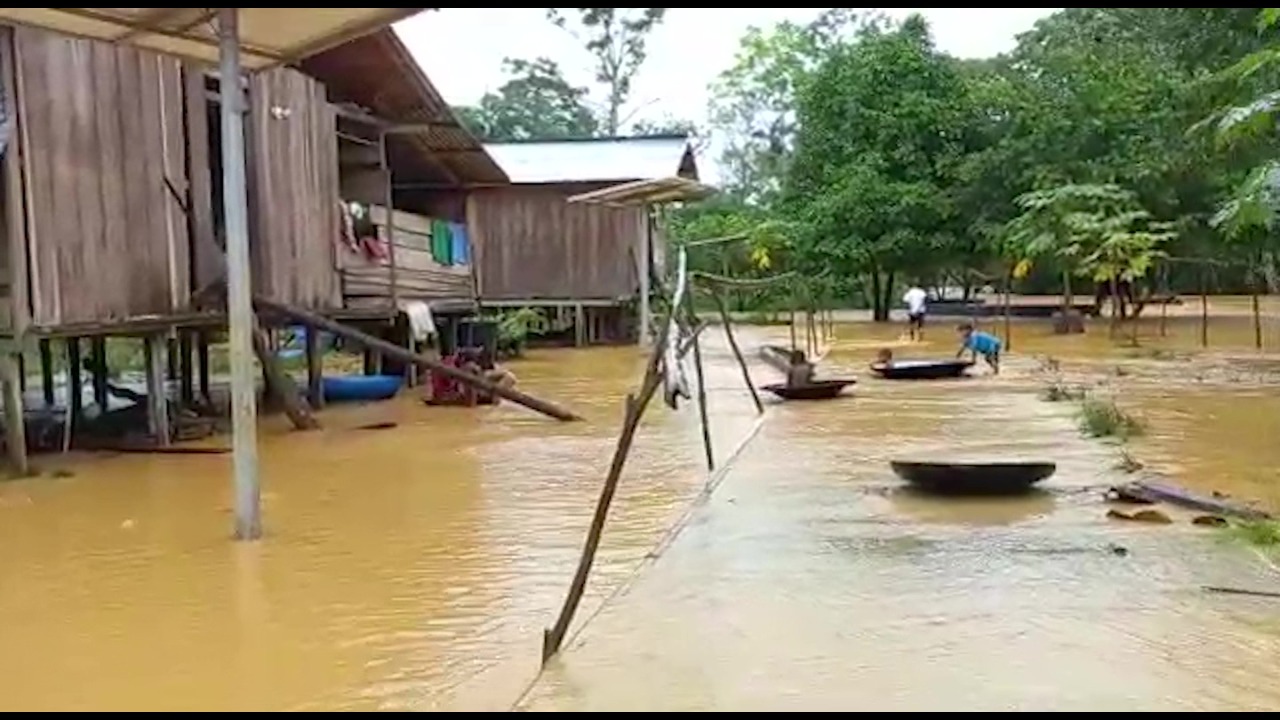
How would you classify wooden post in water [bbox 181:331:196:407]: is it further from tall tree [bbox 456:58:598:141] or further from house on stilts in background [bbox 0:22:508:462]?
tall tree [bbox 456:58:598:141]

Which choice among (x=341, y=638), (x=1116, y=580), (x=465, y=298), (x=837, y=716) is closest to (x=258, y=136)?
(x=465, y=298)

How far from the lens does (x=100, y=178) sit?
1068 cm

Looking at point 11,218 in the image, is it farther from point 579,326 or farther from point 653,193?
point 579,326

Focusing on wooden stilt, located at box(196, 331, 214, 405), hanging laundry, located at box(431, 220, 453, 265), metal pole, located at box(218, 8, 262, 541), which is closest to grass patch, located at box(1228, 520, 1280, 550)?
metal pole, located at box(218, 8, 262, 541)

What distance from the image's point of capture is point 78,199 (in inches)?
409

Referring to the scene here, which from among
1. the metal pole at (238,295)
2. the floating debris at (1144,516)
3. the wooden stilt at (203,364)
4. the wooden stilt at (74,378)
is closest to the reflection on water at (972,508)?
the floating debris at (1144,516)

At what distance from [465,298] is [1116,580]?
1467 centimetres

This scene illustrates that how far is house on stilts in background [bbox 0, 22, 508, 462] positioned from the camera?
9.84m

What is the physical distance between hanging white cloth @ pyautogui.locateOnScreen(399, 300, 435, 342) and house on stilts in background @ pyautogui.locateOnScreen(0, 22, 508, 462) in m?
0.13

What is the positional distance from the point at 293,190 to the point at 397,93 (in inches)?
128

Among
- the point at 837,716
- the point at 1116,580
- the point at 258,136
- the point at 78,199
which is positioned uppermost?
the point at 258,136

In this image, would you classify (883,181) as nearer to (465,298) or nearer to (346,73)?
(465,298)

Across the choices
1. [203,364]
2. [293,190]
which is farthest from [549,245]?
[293,190]

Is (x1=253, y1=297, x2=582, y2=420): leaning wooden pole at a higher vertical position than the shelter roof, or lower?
lower
